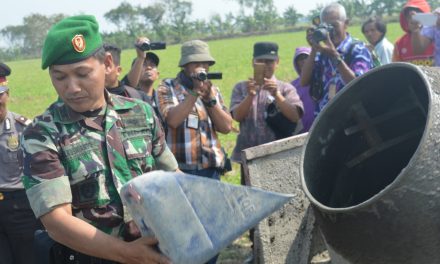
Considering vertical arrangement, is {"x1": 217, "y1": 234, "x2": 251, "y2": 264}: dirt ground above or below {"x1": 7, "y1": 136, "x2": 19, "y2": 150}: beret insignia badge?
below

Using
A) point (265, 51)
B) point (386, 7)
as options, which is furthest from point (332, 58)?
point (386, 7)

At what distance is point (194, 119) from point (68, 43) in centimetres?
226

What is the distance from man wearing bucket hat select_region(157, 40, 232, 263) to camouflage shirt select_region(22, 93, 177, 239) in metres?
1.90

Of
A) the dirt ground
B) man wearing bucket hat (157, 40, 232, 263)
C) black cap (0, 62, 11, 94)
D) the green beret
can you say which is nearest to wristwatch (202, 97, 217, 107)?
man wearing bucket hat (157, 40, 232, 263)

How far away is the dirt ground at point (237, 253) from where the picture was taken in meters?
4.88

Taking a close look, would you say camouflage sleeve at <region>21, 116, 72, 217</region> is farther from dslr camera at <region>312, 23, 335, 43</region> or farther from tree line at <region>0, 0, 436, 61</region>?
tree line at <region>0, 0, 436, 61</region>

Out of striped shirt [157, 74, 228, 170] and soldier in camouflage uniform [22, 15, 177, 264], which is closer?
soldier in camouflage uniform [22, 15, 177, 264]

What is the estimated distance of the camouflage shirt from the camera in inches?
75.4

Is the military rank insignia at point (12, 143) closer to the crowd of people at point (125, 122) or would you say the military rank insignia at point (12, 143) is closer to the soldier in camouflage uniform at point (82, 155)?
the crowd of people at point (125, 122)

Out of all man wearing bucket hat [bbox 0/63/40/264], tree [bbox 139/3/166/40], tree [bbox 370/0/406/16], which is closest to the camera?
man wearing bucket hat [bbox 0/63/40/264]

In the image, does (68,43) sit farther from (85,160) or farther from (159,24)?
(159,24)

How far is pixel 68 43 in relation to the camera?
196 cm

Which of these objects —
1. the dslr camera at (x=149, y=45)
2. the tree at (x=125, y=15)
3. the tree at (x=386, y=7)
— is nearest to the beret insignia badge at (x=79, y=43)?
the dslr camera at (x=149, y=45)

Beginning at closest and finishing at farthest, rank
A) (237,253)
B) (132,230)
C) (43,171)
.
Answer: (43,171), (132,230), (237,253)
